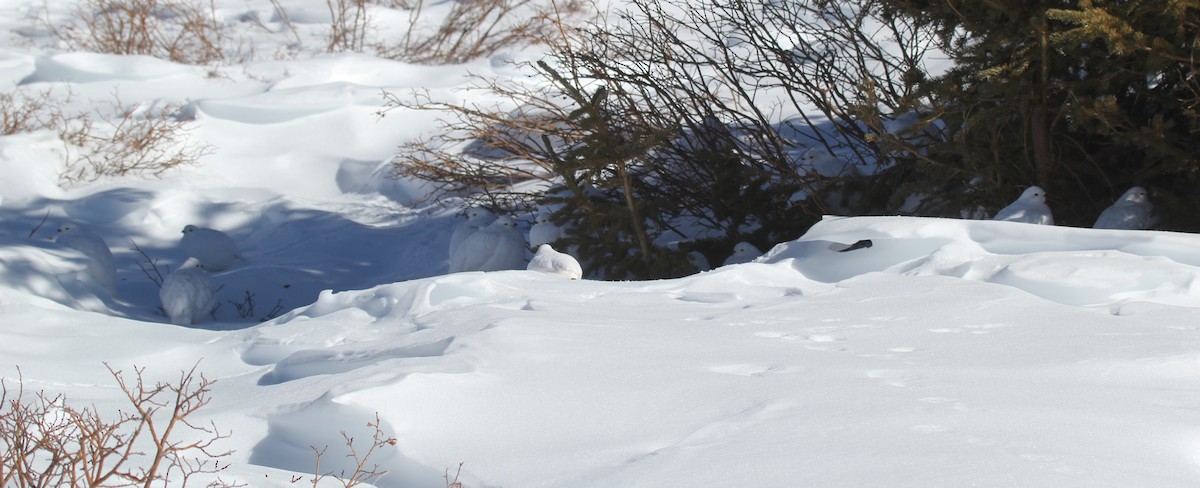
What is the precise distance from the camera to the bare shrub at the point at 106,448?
156 cm

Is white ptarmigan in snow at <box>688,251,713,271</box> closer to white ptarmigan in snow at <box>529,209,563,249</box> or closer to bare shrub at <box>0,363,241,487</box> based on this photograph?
white ptarmigan in snow at <box>529,209,563,249</box>

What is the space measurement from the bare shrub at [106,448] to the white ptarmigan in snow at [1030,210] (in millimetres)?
3119

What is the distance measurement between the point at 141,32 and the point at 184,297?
20.9ft

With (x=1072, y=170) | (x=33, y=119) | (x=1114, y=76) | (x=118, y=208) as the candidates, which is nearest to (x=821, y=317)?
(x=1114, y=76)

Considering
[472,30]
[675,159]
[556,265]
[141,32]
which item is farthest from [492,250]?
[141,32]

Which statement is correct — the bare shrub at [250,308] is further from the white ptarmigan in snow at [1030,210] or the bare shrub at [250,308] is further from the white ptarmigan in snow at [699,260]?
the white ptarmigan in snow at [1030,210]

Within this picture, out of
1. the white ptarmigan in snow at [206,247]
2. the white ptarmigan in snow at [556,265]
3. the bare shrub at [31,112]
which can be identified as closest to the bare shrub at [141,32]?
the bare shrub at [31,112]

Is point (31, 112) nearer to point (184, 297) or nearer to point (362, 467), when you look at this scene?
point (184, 297)

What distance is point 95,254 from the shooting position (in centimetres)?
527

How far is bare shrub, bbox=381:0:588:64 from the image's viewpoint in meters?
10.6

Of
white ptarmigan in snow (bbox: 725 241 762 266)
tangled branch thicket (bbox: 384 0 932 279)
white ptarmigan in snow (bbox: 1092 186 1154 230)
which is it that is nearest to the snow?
white ptarmigan in snow (bbox: 1092 186 1154 230)

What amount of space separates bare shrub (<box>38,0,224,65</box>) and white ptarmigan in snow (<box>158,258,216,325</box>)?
574 centimetres

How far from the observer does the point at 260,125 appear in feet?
28.6

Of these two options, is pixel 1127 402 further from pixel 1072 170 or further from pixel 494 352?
pixel 1072 170
